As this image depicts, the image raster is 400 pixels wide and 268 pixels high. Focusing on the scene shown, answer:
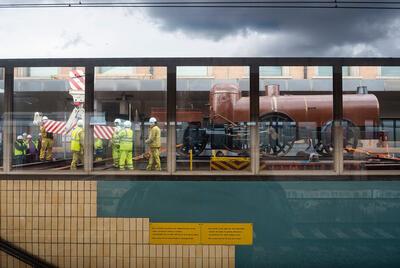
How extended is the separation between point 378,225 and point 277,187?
103 centimetres

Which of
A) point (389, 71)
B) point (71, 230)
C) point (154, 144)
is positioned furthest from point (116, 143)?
point (389, 71)

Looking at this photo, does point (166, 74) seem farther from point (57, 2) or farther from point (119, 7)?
point (57, 2)

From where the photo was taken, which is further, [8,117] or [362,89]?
[8,117]

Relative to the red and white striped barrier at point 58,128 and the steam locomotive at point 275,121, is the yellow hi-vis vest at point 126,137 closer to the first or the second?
the red and white striped barrier at point 58,128

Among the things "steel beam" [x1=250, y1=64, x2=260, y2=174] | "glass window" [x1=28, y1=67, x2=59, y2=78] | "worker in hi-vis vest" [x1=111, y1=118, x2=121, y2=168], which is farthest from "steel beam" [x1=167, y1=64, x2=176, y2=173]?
"glass window" [x1=28, y1=67, x2=59, y2=78]

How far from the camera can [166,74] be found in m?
4.33

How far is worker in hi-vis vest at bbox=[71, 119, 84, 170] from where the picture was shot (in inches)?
174

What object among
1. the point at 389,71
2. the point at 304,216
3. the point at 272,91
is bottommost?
the point at 304,216

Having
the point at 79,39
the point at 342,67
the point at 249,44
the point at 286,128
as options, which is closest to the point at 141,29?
the point at 79,39

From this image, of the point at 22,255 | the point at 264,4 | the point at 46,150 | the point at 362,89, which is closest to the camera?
the point at 264,4

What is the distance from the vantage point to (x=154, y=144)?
14.5ft

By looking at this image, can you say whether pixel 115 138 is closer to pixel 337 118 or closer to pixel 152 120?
pixel 152 120

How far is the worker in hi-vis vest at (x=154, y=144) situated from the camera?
171 inches

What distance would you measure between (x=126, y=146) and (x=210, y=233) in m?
1.16
